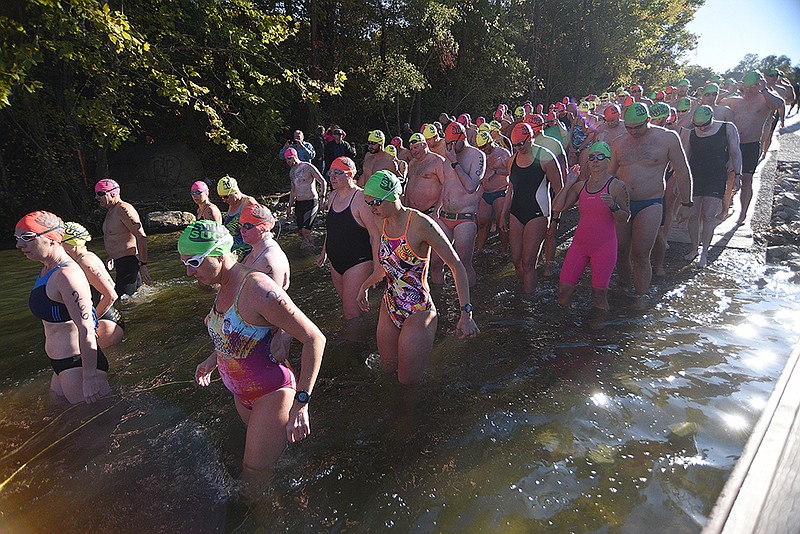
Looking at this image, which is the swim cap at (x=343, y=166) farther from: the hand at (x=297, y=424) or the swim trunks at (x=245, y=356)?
the hand at (x=297, y=424)

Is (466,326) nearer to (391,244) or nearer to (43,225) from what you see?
(391,244)

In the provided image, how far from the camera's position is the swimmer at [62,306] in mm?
3416

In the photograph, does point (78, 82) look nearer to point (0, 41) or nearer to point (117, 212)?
point (0, 41)

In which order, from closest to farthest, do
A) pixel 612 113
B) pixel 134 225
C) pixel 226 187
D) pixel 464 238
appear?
1. pixel 134 225
2. pixel 226 187
3. pixel 464 238
4. pixel 612 113

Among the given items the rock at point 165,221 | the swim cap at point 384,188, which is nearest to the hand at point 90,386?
the swim cap at point 384,188

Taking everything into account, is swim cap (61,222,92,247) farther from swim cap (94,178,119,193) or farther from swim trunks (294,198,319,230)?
swim trunks (294,198,319,230)

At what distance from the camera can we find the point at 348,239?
4.95 metres

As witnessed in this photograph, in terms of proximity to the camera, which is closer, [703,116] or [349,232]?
[349,232]

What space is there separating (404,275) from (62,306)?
2647 mm

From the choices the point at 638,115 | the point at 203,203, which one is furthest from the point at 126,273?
the point at 638,115

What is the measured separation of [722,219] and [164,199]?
14554mm

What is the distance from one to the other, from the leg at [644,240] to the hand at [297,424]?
4.53m

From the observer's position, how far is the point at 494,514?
279 centimetres

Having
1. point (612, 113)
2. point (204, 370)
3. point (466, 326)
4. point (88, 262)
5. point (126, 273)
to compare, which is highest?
point (612, 113)
